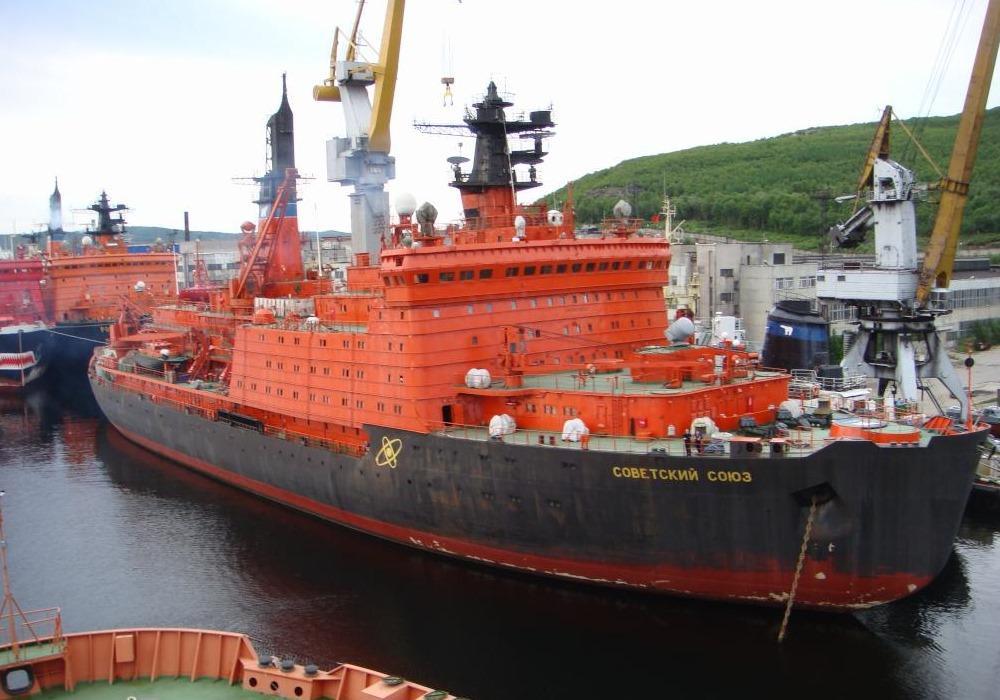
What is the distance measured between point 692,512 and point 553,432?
13.9 ft

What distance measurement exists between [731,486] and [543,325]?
7.99 m

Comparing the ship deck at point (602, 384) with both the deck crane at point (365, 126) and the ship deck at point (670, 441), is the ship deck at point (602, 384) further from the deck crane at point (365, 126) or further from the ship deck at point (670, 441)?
the deck crane at point (365, 126)

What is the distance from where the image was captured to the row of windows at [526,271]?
75.0 feet

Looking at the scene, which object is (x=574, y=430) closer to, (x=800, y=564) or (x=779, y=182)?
(x=800, y=564)

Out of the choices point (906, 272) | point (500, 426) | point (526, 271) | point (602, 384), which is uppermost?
point (526, 271)

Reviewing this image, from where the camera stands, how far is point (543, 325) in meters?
24.6

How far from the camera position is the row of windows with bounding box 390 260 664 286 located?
901 inches

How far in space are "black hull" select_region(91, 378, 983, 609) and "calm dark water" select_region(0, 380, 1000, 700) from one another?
0.78 m

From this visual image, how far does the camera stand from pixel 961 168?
1152 inches

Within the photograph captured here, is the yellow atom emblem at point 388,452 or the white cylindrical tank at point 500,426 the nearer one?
the white cylindrical tank at point 500,426

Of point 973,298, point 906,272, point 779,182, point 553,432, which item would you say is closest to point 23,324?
point 553,432

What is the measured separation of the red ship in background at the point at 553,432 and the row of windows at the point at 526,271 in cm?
7

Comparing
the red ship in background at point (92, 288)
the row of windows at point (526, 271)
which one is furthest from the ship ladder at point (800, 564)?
the red ship in background at point (92, 288)

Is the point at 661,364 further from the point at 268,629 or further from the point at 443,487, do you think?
the point at 268,629
